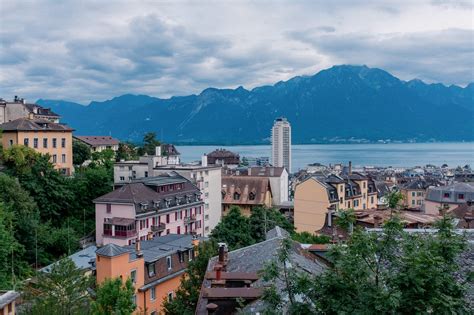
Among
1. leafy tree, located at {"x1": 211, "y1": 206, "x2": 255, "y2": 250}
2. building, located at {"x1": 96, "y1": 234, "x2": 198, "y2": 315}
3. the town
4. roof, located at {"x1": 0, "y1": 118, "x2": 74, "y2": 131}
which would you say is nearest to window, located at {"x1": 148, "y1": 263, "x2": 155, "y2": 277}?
building, located at {"x1": 96, "y1": 234, "x2": 198, "y2": 315}

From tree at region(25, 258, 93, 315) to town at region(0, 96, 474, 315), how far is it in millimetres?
64

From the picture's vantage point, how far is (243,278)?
17.2 m

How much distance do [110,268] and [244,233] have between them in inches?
865

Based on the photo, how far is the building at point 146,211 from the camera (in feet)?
153

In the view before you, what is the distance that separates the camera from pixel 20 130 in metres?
55.1

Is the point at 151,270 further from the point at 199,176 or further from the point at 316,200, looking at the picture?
the point at 199,176

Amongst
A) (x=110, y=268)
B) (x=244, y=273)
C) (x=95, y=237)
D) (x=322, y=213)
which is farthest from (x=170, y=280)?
(x=322, y=213)

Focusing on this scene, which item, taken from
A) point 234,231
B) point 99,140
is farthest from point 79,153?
point 234,231

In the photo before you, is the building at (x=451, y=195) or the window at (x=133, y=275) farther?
the building at (x=451, y=195)

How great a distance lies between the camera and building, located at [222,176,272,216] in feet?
225

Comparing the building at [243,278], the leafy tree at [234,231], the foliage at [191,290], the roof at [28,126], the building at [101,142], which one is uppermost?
the roof at [28,126]

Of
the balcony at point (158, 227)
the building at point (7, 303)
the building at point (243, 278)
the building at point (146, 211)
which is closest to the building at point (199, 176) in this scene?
the building at point (146, 211)

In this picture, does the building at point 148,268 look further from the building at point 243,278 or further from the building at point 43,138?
the building at point 43,138

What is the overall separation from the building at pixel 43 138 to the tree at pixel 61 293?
3688 centimetres
